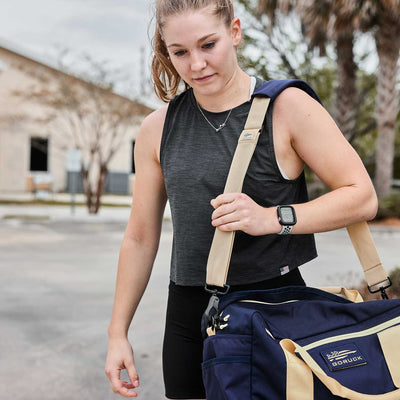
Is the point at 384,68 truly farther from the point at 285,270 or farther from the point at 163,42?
the point at 285,270

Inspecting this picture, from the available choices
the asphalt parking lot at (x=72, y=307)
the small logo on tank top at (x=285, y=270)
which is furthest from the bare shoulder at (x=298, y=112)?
the asphalt parking lot at (x=72, y=307)

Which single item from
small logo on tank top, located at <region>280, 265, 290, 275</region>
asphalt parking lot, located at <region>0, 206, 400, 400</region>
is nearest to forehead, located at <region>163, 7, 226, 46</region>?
small logo on tank top, located at <region>280, 265, 290, 275</region>

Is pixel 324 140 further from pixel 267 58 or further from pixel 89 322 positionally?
pixel 267 58

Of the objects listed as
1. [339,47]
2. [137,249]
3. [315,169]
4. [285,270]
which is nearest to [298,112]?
[315,169]

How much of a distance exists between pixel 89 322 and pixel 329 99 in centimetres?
1948

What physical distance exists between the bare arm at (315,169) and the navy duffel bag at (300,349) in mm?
182

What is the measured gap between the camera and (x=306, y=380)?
130 centimetres

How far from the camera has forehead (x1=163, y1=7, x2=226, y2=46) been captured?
4.73ft

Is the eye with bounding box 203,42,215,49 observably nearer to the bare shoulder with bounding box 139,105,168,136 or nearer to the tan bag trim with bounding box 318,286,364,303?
the bare shoulder with bounding box 139,105,168,136

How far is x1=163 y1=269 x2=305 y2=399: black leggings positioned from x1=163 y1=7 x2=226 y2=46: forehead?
2.14ft

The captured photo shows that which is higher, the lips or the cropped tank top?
the lips

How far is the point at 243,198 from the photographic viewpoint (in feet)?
4.41

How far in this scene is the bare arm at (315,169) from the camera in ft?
4.49

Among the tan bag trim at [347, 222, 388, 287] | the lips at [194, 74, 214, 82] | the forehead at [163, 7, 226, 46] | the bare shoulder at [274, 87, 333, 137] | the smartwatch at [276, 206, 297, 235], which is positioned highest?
the forehead at [163, 7, 226, 46]
